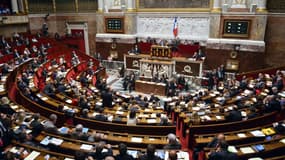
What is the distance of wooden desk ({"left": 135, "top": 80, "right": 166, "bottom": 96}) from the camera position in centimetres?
1378

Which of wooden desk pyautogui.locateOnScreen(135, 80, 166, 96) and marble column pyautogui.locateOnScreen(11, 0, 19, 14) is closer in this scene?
wooden desk pyautogui.locateOnScreen(135, 80, 166, 96)

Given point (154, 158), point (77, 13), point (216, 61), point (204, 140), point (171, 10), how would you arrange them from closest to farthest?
point (154, 158) < point (204, 140) < point (216, 61) < point (171, 10) < point (77, 13)

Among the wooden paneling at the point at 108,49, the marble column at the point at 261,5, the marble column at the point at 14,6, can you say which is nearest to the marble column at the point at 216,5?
the marble column at the point at 261,5

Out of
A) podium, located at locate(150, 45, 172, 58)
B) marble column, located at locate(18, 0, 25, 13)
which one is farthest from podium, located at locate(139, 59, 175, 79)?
marble column, located at locate(18, 0, 25, 13)

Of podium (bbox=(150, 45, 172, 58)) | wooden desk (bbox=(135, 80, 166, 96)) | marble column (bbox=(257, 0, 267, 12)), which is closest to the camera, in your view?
wooden desk (bbox=(135, 80, 166, 96))

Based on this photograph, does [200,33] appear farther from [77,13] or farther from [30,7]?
[30,7]

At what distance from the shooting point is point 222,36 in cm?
1572

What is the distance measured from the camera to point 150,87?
556 inches

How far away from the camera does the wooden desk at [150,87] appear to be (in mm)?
13782

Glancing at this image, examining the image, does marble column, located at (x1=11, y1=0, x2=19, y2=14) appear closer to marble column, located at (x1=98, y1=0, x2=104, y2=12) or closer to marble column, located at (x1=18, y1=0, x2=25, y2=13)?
marble column, located at (x1=18, y1=0, x2=25, y2=13)

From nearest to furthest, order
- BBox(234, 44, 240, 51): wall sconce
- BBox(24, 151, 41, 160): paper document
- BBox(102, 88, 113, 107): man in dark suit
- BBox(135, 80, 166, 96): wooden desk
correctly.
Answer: BBox(24, 151, 41, 160): paper document < BBox(102, 88, 113, 107): man in dark suit < BBox(135, 80, 166, 96): wooden desk < BBox(234, 44, 240, 51): wall sconce

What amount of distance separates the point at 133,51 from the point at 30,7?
9.88 m

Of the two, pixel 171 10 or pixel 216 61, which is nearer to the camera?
pixel 216 61

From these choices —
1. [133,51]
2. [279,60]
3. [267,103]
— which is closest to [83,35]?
[133,51]
